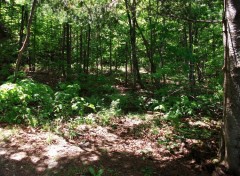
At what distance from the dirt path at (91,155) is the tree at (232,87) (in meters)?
0.75

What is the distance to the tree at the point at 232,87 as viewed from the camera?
469cm

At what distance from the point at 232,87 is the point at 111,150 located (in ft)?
10.5

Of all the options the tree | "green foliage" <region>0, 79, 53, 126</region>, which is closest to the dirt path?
"green foliage" <region>0, 79, 53, 126</region>

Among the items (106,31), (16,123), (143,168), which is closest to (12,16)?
(106,31)

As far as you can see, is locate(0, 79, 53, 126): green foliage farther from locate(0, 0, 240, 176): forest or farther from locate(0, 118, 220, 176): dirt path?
locate(0, 118, 220, 176): dirt path

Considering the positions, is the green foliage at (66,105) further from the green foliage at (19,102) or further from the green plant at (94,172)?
the green plant at (94,172)

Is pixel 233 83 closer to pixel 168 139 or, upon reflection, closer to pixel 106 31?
pixel 168 139

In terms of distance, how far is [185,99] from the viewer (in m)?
7.25

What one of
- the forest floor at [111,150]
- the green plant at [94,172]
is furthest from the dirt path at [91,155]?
the green plant at [94,172]

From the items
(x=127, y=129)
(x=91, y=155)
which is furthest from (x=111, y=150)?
(x=127, y=129)

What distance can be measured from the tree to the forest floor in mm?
703

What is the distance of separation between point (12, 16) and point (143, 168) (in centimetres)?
1886

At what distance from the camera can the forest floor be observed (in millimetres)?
5367

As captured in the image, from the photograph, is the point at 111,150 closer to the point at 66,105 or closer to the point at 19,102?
the point at 66,105
